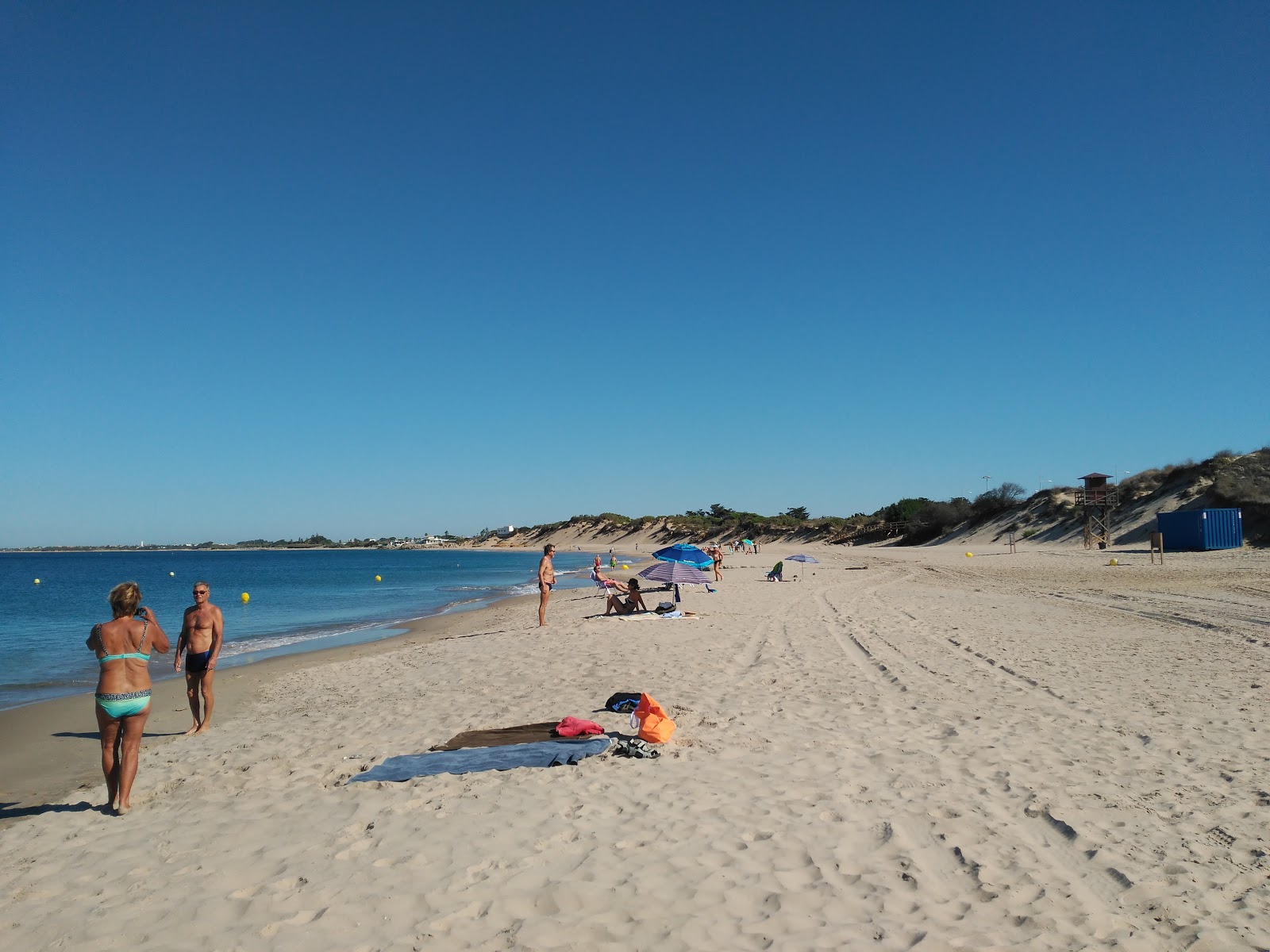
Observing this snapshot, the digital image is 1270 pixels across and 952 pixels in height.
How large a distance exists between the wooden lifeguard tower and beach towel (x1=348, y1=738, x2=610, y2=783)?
42.9 metres

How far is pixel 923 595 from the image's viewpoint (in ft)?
65.6

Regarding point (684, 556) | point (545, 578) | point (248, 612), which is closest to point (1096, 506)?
point (684, 556)

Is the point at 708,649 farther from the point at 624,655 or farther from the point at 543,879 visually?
the point at 543,879

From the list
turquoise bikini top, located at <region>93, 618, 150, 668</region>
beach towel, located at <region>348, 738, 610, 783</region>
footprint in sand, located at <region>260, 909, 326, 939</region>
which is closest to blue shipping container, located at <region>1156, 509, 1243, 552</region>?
beach towel, located at <region>348, 738, 610, 783</region>

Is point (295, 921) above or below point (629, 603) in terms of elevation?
below

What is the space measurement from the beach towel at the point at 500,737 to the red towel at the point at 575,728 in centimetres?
10

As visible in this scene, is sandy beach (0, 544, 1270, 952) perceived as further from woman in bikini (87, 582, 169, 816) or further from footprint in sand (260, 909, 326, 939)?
woman in bikini (87, 582, 169, 816)

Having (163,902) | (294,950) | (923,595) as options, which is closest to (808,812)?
(294,950)

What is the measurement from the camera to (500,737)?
6.71m

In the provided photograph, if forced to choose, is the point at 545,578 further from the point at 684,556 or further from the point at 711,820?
the point at 711,820

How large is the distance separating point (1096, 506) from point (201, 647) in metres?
46.4

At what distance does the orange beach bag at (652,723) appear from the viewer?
640 centimetres

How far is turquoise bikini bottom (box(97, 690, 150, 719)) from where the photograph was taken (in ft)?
17.2

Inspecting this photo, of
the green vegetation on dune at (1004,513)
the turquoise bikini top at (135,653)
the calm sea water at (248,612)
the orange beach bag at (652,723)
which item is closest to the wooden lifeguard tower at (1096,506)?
the green vegetation on dune at (1004,513)
